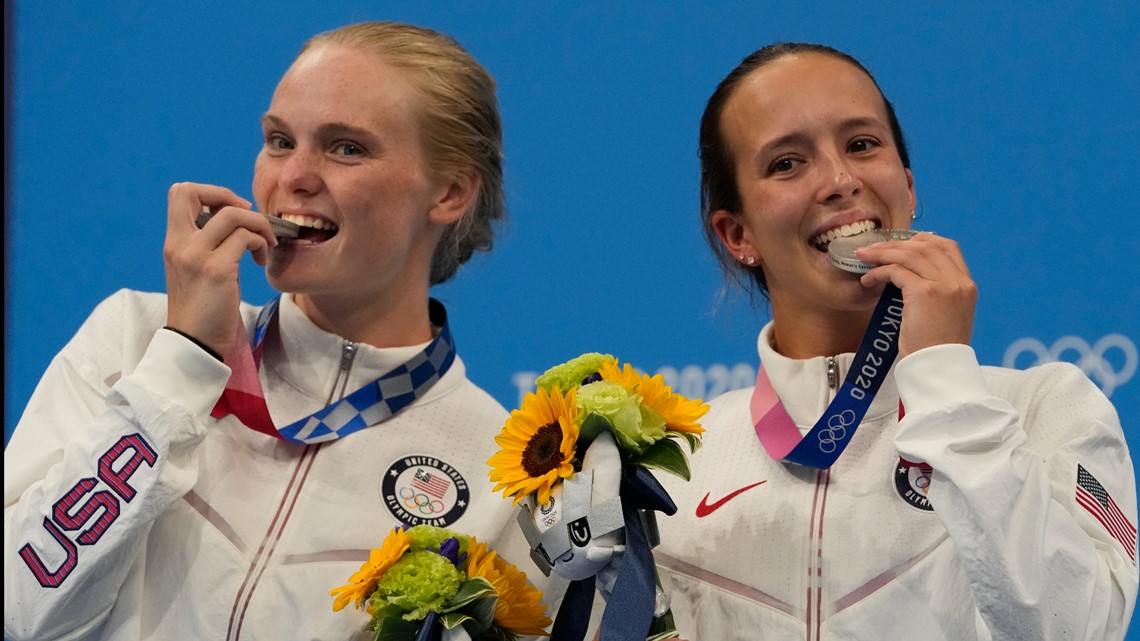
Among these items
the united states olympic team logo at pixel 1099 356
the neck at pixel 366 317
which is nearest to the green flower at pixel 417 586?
the neck at pixel 366 317

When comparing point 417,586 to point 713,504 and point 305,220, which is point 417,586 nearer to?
point 713,504

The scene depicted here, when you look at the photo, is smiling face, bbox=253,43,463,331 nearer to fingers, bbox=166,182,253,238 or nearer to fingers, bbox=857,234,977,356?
fingers, bbox=166,182,253,238

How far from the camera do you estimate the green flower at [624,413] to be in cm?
186

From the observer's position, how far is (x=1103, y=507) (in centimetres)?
189

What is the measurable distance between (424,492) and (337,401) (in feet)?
0.75

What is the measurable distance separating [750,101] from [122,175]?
1722mm

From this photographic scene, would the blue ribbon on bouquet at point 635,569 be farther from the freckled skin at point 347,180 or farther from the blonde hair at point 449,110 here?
the blonde hair at point 449,110

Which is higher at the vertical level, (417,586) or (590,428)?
(590,428)

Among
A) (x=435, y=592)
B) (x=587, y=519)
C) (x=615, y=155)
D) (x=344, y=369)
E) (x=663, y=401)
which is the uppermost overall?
(x=615, y=155)

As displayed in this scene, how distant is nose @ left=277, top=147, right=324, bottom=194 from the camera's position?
89.5 inches

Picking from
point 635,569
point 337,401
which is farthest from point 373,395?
point 635,569

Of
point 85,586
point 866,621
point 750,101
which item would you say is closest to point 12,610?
point 85,586

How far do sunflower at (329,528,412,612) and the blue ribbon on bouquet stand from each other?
0.33 meters

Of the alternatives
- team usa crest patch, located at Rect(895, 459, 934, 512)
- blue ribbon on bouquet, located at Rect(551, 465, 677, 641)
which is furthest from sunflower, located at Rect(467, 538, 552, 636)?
team usa crest patch, located at Rect(895, 459, 934, 512)
